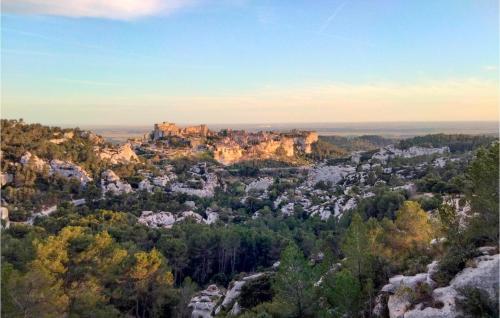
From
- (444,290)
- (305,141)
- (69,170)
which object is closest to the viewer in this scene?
(444,290)

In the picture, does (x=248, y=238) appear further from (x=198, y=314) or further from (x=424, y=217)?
(x=424, y=217)

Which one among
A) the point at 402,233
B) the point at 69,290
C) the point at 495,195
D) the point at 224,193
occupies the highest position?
the point at 495,195

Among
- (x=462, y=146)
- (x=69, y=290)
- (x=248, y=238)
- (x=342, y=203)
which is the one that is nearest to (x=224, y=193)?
(x=342, y=203)

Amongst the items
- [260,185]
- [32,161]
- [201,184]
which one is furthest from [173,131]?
[32,161]

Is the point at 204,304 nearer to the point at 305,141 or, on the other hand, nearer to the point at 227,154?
the point at 227,154

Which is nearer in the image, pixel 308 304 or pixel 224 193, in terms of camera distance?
pixel 308 304

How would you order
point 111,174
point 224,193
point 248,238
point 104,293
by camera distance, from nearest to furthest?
point 104,293, point 248,238, point 111,174, point 224,193

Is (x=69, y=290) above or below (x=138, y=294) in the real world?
above
